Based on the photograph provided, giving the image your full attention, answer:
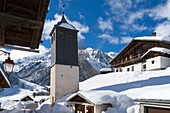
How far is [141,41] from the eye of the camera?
2448cm

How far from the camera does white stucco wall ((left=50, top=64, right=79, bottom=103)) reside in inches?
826

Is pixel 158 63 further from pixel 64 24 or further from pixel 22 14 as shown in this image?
pixel 22 14

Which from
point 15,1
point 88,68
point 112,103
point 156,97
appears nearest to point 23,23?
point 15,1

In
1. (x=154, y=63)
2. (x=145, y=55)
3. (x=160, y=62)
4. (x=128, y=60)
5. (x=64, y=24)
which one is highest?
(x=64, y=24)

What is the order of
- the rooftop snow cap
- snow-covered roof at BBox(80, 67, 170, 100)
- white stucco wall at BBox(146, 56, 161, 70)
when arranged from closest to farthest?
snow-covered roof at BBox(80, 67, 170, 100) → white stucco wall at BBox(146, 56, 161, 70) → the rooftop snow cap

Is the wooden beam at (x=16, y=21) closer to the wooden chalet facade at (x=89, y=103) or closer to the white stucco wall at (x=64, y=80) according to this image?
the wooden chalet facade at (x=89, y=103)

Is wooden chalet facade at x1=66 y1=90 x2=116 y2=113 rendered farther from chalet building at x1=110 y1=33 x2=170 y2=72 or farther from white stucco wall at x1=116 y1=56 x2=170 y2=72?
chalet building at x1=110 y1=33 x2=170 y2=72

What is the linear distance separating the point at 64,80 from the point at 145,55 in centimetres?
1135

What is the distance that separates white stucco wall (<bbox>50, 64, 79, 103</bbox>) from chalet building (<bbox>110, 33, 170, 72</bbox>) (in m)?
9.22

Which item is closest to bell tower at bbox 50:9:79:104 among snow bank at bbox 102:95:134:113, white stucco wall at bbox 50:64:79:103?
white stucco wall at bbox 50:64:79:103

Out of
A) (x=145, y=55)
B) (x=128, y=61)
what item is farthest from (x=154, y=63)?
(x=128, y=61)

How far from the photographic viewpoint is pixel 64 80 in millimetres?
21453

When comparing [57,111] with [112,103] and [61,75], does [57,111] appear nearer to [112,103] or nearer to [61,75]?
[112,103]

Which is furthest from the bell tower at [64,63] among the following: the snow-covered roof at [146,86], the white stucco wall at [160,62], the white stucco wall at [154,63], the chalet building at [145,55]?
the white stucco wall at [160,62]
